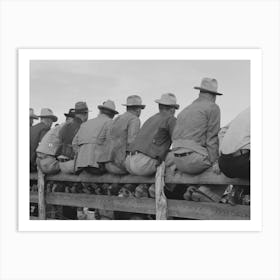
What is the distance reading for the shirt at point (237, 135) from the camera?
5895 mm

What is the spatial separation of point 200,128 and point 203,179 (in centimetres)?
39

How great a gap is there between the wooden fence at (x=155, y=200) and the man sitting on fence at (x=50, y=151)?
8 centimetres

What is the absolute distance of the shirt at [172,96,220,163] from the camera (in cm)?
602

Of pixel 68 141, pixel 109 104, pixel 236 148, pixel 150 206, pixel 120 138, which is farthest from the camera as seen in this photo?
pixel 68 141

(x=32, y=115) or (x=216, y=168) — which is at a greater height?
(x=32, y=115)

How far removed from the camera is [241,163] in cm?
593

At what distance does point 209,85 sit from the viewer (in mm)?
6000

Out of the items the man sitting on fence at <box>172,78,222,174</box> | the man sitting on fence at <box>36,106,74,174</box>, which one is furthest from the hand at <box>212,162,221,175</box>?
the man sitting on fence at <box>36,106,74,174</box>

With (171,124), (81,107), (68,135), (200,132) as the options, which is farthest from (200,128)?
(68,135)

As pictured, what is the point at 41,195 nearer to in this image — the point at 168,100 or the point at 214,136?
the point at 168,100

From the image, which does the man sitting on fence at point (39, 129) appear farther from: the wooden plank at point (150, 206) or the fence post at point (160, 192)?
the fence post at point (160, 192)
